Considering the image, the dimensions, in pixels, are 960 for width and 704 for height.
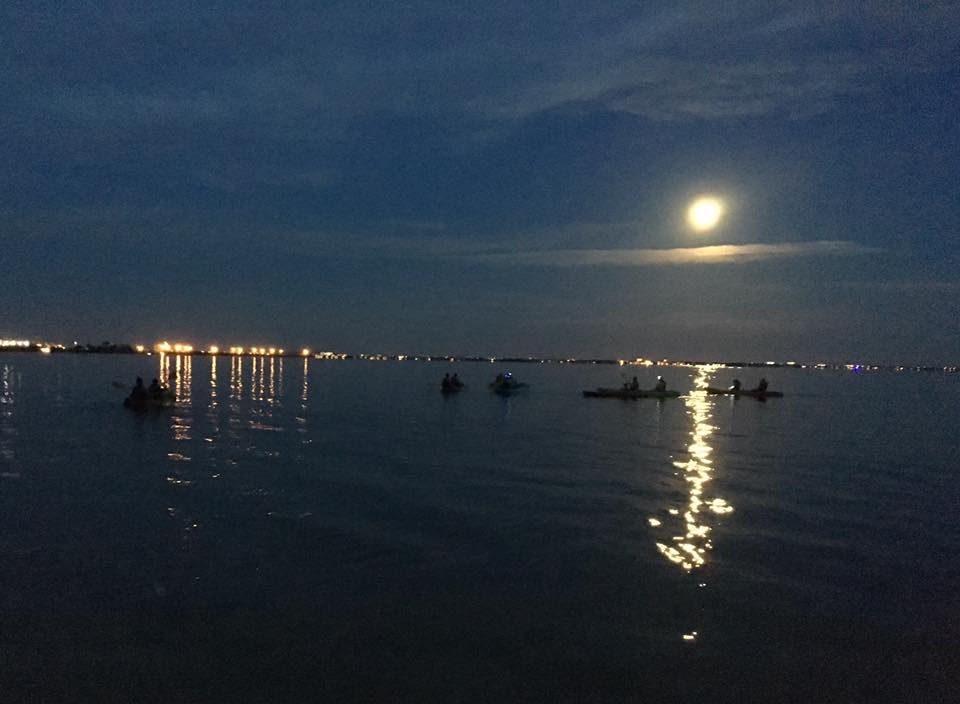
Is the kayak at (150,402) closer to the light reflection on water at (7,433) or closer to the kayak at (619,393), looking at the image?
the light reflection on water at (7,433)

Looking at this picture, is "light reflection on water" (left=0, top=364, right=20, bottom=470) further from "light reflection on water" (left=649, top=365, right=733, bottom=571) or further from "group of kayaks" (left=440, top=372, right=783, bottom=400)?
"group of kayaks" (left=440, top=372, right=783, bottom=400)

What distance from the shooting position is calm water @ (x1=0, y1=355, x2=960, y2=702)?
906 cm

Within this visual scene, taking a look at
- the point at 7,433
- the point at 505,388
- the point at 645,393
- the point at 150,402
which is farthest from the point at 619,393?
the point at 7,433

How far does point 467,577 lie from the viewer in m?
12.7

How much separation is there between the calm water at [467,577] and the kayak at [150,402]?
1428cm

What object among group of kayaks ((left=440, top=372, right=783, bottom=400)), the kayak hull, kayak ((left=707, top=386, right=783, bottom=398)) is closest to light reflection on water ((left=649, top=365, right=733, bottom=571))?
the kayak hull

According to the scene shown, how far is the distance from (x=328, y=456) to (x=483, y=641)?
1719 cm

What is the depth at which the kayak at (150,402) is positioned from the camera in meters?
42.4

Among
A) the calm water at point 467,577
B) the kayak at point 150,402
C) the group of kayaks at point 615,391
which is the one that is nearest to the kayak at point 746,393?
the group of kayaks at point 615,391

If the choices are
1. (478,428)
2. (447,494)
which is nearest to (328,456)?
(447,494)

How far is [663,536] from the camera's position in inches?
621

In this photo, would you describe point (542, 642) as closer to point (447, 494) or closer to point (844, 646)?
point (844, 646)

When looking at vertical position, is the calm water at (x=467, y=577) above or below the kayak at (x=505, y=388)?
below

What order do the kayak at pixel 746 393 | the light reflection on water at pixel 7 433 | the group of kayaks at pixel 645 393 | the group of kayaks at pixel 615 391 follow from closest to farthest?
the light reflection on water at pixel 7 433 < the group of kayaks at pixel 645 393 < the group of kayaks at pixel 615 391 < the kayak at pixel 746 393
